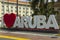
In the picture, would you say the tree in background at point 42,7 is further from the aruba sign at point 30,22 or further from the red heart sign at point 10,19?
the red heart sign at point 10,19

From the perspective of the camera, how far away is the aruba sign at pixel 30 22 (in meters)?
30.0

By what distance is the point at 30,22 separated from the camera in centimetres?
3206

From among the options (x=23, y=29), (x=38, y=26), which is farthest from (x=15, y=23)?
(x=38, y=26)

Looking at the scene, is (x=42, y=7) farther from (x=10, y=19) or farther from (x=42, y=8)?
(x=10, y=19)

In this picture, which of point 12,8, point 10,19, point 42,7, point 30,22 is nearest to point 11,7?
point 12,8

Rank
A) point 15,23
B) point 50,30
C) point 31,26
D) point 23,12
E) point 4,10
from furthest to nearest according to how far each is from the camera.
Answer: point 23,12
point 4,10
point 15,23
point 31,26
point 50,30

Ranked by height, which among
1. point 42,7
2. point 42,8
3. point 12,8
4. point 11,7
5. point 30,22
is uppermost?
point 42,7

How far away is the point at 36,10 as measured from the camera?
1348 inches

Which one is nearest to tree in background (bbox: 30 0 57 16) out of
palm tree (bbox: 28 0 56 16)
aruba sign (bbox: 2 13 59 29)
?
palm tree (bbox: 28 0 56 16)

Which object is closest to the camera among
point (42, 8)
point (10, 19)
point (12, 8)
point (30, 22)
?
point (30, 22)

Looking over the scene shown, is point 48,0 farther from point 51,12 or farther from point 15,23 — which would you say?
point 15,23

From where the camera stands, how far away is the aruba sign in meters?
30.0

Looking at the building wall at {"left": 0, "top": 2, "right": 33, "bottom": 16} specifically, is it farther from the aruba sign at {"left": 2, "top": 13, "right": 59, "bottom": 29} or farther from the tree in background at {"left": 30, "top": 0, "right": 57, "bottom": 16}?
Answer: the aruba sign at {"left": 2, "top": 13, "right": 59, "bottom": 29}

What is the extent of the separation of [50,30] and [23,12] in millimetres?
62020
